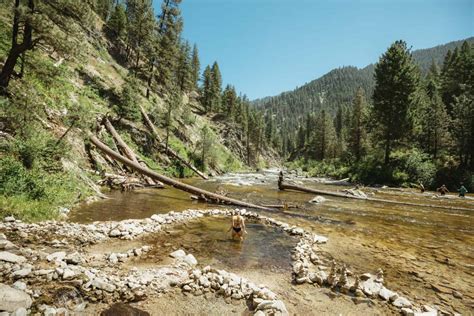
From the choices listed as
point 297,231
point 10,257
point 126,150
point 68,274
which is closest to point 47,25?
point 10,257

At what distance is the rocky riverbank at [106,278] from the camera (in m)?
5.19

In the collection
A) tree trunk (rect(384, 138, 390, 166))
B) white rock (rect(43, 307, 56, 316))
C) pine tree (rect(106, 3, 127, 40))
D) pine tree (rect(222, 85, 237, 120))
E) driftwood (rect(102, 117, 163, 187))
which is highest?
pine tree (rect(106, 3, 127, 40))

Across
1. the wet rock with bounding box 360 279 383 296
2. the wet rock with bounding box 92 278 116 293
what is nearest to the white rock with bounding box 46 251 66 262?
the wet rock with bounding box 92 278 116 293

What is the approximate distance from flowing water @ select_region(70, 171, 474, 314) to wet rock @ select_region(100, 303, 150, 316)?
125 inches

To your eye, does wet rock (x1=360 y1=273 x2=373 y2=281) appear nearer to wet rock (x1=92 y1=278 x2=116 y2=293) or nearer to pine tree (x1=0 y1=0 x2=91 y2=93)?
wet rock (x1=92 y1=278 x2=116 y2=293)

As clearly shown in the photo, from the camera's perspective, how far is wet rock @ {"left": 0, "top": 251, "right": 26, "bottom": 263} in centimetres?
595

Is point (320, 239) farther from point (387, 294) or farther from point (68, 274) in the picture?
point (68, 274)

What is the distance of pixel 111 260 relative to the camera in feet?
24.2

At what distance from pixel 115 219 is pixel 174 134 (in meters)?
32.2

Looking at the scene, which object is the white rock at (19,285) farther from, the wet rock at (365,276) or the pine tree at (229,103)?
the pine tree at (229,103)

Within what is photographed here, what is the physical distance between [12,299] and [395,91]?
42562mm

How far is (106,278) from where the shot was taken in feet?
20.0

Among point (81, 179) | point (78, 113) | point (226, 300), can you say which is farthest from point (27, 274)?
point (78, 113)

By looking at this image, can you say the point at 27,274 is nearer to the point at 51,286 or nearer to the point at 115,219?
the point at 51,286
